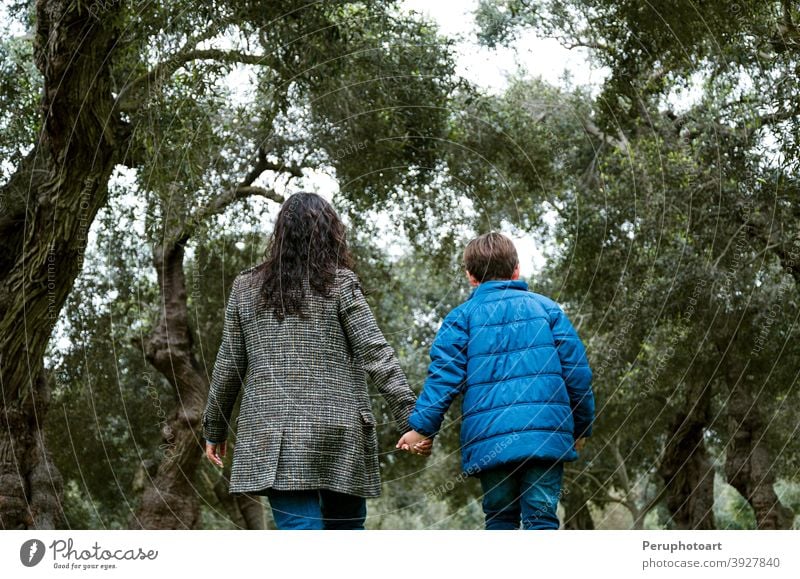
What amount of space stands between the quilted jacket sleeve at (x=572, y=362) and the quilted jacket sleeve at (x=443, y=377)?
49 centimetres

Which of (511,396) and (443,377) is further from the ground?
(443,377)

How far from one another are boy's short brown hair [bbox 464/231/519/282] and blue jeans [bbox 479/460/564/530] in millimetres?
1086

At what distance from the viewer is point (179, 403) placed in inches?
527

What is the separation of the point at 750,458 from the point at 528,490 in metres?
11.0

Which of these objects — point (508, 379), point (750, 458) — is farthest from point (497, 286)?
point (750, 458)

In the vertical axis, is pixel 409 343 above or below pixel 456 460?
above

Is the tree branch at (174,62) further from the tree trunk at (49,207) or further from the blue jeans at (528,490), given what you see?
the blue jeans at (528,490)

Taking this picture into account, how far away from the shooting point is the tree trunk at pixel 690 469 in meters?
15.6

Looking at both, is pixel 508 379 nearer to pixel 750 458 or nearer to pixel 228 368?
pixel 228 368

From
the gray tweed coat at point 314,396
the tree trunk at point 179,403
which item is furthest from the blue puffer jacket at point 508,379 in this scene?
the tree trunk at point 179,403

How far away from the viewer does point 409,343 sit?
16359 millimetres
